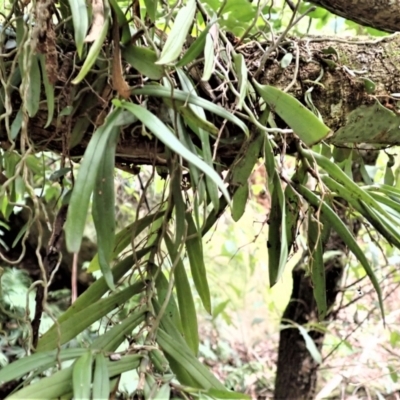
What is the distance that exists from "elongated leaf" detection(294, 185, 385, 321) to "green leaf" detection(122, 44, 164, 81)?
0.22m

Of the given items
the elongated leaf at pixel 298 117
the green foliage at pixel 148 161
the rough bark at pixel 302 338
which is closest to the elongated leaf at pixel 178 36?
the green foliage at pixel 148 161

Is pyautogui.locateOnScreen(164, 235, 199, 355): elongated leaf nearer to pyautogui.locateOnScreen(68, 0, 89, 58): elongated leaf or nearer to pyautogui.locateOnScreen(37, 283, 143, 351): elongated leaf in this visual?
pyautogui.locateOnScreen(37, 283, 143, 351): elongated leaf

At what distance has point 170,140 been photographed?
12.6 inches

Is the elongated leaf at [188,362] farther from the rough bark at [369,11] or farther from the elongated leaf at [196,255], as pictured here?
the rough bark at [369,11]

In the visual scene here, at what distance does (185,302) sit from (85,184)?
193 mm

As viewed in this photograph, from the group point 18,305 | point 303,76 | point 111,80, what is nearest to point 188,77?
point 111,80

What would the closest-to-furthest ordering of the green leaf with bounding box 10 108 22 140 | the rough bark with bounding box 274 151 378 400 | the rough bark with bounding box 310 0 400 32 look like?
1. the green leaf with bounding box 10 108 22 140
2. the rough bark with bounding box 310 0 400 32
3. the rough bark with bounding box 274 151 378 400

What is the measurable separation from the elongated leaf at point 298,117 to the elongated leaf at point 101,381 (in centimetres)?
26

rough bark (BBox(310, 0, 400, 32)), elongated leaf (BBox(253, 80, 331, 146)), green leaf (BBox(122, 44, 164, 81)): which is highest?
rough bark (BBox(310, 0, 400, 32))

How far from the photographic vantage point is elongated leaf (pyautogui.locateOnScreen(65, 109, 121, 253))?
12.5 inches

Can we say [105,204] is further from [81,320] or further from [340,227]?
[340,227]

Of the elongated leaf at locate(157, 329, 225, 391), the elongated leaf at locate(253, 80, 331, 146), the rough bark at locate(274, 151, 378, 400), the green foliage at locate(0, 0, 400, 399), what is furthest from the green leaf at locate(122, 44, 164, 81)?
the rough bark at locate(274, 151, 378, 400)

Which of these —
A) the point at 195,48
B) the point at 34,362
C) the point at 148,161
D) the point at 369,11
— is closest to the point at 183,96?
the point at 195,48

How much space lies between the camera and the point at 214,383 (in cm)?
37
